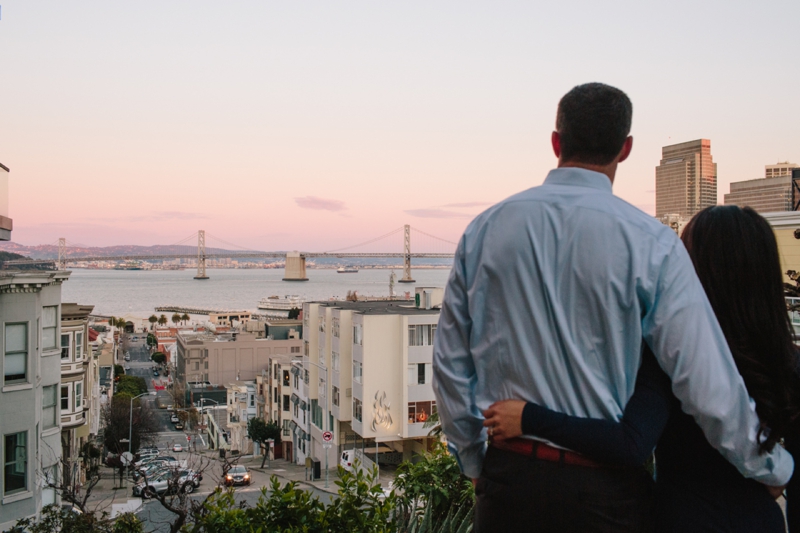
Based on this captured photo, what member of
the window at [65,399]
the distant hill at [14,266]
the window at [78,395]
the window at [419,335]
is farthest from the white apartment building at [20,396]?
the window at [419,335]

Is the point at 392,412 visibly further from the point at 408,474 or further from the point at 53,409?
the point at 408,474

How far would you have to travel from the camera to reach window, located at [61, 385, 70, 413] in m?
24.2

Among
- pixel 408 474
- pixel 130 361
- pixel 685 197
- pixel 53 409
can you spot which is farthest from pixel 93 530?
pixel 685 197

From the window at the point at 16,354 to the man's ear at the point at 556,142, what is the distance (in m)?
11.4

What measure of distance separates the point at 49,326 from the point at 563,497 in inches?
552

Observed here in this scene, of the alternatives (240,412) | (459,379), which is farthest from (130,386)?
(459,379)

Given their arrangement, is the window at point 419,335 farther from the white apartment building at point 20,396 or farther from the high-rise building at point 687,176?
the high-rise building at point 687,176

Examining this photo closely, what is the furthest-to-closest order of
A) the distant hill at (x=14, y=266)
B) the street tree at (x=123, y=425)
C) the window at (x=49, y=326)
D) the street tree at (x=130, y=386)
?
the street tree at (x=130, y=386)
the street tree at (x=123, y=425)
the window at (x=49, y=326)
the distant hill at (x=14, y=266)

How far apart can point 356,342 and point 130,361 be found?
90.0m

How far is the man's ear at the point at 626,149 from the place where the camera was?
2119 mm

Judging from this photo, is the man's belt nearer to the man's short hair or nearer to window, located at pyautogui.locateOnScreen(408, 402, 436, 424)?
the man's short hair

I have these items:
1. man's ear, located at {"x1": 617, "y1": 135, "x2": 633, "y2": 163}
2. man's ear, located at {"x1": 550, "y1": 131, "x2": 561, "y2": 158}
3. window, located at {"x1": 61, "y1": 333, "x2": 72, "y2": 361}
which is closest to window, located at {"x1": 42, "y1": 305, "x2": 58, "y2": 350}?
window, located at {"x1": 61, "y1": 333, "x2": 72, "y2": 361}

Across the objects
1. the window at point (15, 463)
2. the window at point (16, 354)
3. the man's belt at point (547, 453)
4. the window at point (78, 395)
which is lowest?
the window at point (78, 395)

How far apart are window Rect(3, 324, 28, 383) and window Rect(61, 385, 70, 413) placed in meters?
13.7
